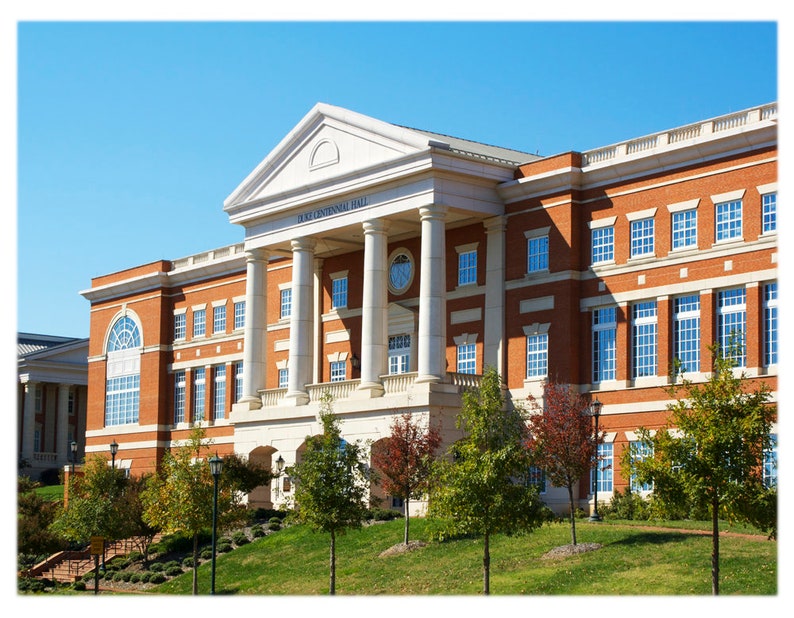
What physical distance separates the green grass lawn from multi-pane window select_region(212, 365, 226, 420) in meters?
19.7

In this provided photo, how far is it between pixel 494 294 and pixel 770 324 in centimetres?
1289

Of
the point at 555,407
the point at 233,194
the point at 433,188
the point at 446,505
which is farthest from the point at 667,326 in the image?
the point at 233,194

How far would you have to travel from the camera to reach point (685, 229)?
49438mm

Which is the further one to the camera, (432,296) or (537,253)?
(537,253)

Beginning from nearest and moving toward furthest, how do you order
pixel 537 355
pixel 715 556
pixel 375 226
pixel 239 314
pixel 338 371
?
pixel 715 556 → pixel 537 355 → pixel 375 226 → pixel 338 371 → pixel 239 314

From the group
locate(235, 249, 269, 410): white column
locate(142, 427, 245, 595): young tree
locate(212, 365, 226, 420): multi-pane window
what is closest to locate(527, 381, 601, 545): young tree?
locate(142, 427, 245, 595): young tree

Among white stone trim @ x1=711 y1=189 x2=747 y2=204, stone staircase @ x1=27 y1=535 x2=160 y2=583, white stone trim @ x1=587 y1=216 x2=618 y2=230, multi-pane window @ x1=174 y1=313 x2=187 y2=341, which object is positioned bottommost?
stone staircase @ x1=27 y1=535 x2=160 y2=583

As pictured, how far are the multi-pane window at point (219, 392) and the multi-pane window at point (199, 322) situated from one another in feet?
8.50

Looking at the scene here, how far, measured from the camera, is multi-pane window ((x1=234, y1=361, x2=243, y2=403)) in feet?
236

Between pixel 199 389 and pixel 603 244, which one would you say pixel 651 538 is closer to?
pixel 603 244

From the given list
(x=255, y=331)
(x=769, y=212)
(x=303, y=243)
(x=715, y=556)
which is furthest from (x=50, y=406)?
(x=715, y=556)

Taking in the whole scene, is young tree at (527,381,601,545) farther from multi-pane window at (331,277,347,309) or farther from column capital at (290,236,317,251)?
multi-pane window at (331,277,347,309)

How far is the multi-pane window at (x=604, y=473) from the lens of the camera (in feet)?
166

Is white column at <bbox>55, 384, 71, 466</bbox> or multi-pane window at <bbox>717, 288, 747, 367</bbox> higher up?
multi-pane window at <bbox>717, 288, 747, 367</bbox>
